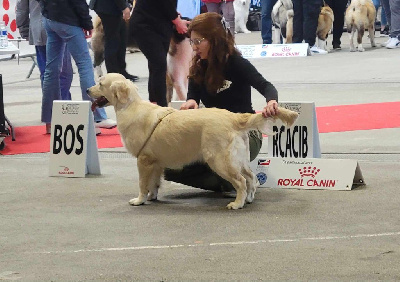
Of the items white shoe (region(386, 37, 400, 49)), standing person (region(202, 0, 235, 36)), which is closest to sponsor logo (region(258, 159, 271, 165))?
white shoe (region(386, 37, 400, 49))

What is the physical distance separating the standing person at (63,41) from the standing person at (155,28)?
17.4 inches

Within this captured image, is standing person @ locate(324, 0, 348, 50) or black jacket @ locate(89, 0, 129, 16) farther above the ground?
black jacket @ locate(89, 0, 129, 16)

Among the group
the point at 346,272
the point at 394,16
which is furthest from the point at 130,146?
the point at 394,16

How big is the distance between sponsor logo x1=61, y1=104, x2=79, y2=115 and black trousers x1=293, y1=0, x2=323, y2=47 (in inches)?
342

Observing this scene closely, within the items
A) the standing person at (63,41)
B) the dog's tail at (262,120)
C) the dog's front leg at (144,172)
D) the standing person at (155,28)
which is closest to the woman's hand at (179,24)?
the standing person at (155,28)

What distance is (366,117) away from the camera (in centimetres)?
806

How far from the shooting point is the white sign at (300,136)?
560 cm

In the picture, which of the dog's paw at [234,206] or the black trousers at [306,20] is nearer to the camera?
the dog's paw at [234,206]

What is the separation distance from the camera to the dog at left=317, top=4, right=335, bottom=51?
1452 cm

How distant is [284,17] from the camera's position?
1550 centimetres

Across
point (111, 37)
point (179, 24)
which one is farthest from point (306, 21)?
point (179, 24)

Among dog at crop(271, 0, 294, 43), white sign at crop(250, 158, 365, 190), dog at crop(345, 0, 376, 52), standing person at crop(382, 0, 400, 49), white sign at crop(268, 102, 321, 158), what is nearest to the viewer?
white sign at crop(250, 158, 365, 190)

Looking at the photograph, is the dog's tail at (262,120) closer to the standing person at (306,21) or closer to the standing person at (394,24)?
the standing person at (306,21)

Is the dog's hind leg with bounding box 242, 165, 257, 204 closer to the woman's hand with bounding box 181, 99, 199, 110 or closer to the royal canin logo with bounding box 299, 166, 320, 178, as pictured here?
the royal canin logo with bounding box 299, 166, 320, 178
